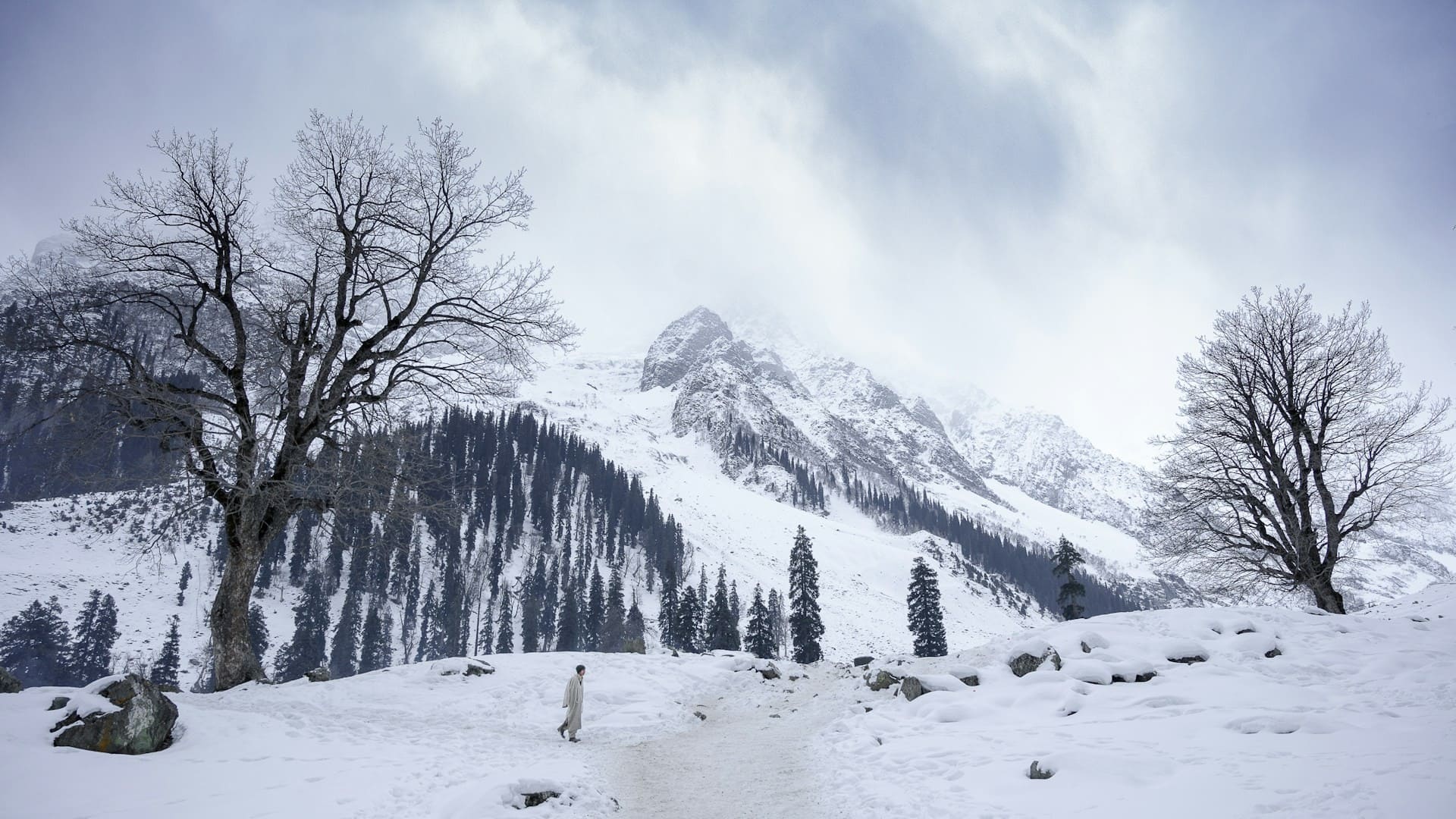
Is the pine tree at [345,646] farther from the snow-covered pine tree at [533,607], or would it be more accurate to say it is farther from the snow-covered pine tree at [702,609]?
the snow-covered pine tree at [702,609]

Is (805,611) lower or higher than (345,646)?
higher

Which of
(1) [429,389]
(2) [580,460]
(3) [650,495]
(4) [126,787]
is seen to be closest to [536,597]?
(3) [650,495]

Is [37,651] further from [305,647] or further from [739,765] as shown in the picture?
[739,765]

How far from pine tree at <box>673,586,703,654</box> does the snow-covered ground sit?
36.9 metres

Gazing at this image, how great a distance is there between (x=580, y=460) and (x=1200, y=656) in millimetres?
119490

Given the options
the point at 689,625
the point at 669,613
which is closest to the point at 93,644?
the point at 669,613

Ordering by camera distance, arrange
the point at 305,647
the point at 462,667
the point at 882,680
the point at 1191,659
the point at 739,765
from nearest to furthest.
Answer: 1. the point at 1191,659
2. the point at 739,765
3. the point at 882,680
4. the point at 462,667
5. the point at 305,647

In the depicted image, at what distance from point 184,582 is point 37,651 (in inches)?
794

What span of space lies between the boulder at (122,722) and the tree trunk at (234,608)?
3.25 meters

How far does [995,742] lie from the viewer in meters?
8.52

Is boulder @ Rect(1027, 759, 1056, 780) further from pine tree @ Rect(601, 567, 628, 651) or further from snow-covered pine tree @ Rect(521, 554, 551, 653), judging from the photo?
snow-covered pine tree @ Rect(521, 554, 551, 653)

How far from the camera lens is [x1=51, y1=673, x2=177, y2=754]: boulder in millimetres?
7266

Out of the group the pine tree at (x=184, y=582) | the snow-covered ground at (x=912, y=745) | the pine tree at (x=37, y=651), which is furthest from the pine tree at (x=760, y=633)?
the pine tree at (x=184, y=582)

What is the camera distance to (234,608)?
37.4 feet
